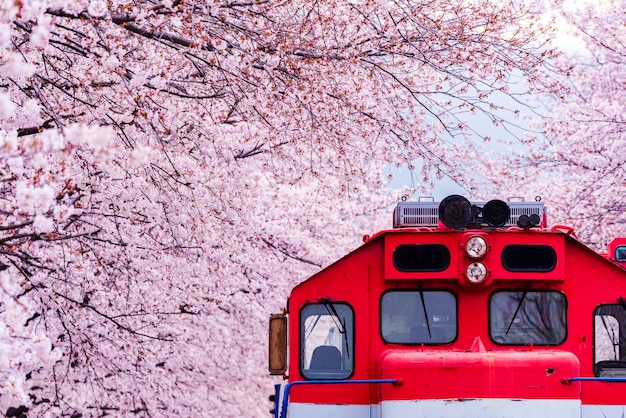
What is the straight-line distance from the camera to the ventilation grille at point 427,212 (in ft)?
29.6

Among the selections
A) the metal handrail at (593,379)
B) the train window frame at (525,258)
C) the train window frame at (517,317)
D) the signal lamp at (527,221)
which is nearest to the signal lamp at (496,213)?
the signal lamp at (527,221)

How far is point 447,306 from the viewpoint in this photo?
27.9 feet

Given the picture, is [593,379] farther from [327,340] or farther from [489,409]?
[327,340]

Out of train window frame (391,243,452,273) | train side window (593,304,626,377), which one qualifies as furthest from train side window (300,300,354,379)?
train side window (593,304,626,377)

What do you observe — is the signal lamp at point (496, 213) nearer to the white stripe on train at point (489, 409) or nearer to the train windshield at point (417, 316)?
the train windshield at point (417, 316)

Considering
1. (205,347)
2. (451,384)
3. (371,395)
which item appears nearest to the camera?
(451,384)

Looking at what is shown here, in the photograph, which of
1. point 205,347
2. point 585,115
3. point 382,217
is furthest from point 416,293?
point 382,217

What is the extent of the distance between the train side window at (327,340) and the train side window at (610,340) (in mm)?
1985

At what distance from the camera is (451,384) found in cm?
766

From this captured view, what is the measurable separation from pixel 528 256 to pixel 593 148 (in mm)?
11483

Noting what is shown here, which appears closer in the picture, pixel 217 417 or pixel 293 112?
pixel 293 112

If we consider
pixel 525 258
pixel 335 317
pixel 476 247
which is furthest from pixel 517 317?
pixel 335 317

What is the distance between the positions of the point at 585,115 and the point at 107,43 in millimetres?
13446

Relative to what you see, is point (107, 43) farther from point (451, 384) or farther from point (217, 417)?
point (217, 417)
